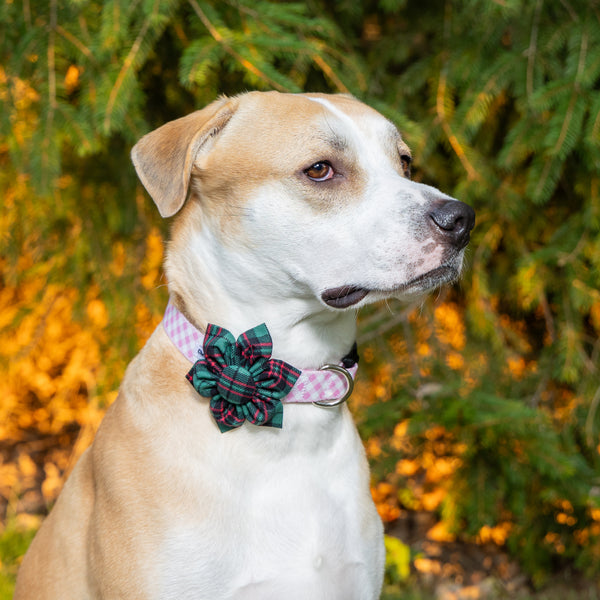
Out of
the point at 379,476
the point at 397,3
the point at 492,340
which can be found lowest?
the point at 379,476

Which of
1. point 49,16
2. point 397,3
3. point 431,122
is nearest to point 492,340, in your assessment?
point 431,122

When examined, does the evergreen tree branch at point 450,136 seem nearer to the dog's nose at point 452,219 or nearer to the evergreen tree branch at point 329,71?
the evergreen tree branch at point 329,71

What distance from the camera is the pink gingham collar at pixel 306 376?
2.18m

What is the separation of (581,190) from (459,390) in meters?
1.20

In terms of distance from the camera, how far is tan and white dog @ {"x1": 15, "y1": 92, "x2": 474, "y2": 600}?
2.01 metres

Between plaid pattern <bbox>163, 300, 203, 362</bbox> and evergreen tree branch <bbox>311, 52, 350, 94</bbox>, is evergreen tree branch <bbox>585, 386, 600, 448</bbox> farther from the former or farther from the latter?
plaid pattern <bbox>163, 300, 203, 362</bbox>

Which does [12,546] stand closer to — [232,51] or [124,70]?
[124,70]

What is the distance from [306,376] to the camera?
86.6 inches

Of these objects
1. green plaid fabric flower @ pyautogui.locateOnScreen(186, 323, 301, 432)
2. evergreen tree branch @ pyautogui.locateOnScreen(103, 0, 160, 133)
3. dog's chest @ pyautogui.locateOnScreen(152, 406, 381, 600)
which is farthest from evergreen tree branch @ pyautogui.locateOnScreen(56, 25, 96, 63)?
dog's chest @ pyautogui.locateOnScreen(152, 406, 381, 600)

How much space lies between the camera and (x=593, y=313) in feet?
13.6

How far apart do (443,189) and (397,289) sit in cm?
235

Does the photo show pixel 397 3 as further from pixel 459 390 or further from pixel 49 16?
pixel 459 390

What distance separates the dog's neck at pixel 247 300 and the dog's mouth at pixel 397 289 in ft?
0.31

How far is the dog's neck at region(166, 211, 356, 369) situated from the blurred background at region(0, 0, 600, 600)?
1.00 meters
